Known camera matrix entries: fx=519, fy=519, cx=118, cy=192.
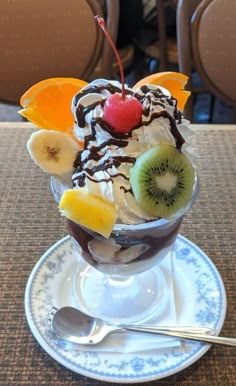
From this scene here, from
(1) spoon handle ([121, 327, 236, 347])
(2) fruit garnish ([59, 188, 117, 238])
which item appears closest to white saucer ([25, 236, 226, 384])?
(1) spoon handle ([121, 327, 236, 347])

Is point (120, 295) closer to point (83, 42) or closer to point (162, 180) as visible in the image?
point (162, 180)

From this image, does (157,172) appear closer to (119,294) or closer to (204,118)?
(119,294)

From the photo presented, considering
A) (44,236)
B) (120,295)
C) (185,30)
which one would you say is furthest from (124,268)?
(185,30)

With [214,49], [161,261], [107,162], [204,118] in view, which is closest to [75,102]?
[107,162]

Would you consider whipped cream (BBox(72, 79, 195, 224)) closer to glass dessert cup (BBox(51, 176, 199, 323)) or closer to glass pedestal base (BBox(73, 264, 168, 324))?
glass dessert cup (BBox(51, 176, 199, 323))

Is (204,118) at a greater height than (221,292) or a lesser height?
lesser

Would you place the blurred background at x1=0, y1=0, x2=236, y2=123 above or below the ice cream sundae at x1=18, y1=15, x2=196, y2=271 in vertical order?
below
